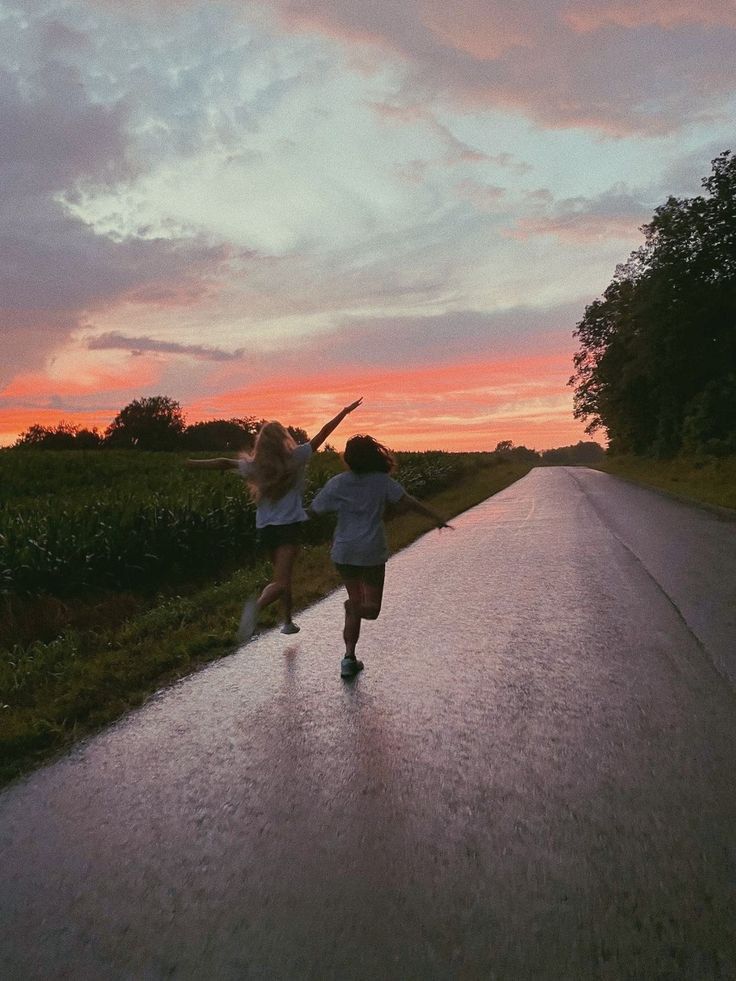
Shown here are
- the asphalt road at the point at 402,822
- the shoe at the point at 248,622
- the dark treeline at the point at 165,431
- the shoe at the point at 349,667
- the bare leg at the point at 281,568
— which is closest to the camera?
the asphalt road at the point at 402,822

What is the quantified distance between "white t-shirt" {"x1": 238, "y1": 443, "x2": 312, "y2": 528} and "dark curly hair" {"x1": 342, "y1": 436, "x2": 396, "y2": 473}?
1098 mm

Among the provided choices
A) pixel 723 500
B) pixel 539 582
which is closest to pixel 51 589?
pixel 539 582

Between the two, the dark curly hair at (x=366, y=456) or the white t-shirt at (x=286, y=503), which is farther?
the white t-shirt at (x=286, y=503)

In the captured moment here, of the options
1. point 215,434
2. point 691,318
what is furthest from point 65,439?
point 691,318

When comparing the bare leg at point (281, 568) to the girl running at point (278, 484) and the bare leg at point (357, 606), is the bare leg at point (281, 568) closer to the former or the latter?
the girl running at point (278, 484)

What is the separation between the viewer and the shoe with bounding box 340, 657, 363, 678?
6.28 m

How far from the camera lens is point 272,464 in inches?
291

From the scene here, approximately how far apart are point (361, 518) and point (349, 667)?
113cm

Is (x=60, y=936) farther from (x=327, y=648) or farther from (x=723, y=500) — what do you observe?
(x=723, y=500)

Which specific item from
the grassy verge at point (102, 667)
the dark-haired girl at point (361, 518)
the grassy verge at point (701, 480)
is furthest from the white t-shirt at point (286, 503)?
the grassy verge at point (701, 480)

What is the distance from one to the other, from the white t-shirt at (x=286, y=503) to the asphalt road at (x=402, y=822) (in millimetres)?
1174

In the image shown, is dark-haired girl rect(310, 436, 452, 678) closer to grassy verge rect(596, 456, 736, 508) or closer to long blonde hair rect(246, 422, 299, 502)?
long blonde hair rect(246, 422, 299, 502)

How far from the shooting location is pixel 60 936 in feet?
9.60

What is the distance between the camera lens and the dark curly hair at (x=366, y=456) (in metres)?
6.36
